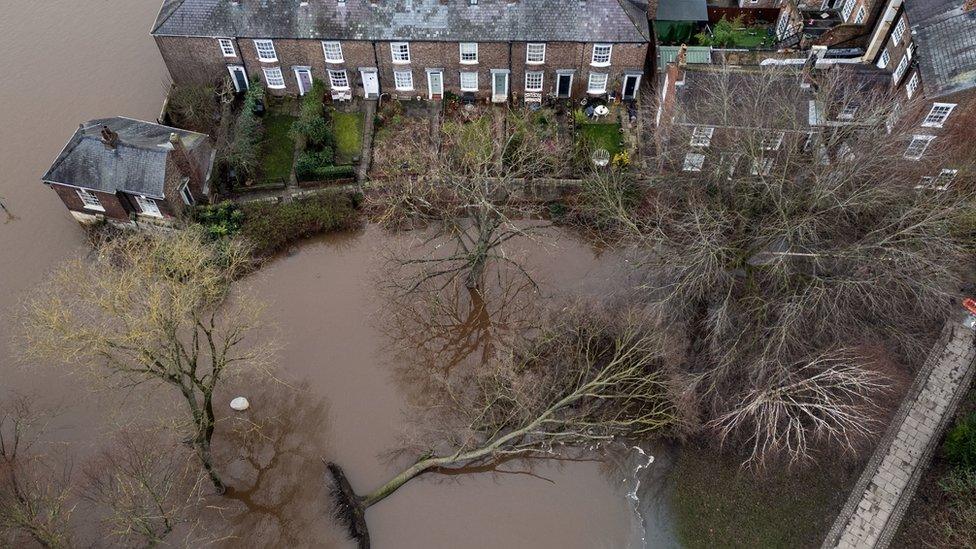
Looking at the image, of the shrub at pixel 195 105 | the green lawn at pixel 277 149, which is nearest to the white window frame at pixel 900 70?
the green lawn at pixel 277 149

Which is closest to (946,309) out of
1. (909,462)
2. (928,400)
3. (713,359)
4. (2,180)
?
(928,400)

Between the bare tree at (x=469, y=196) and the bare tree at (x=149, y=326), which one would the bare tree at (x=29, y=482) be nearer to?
the bare tree at (x=149, y=326)

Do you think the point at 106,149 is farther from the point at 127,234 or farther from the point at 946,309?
the point at 946,309

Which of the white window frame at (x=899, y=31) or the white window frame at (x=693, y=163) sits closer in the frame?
the white window frame at (x=693, y=163)

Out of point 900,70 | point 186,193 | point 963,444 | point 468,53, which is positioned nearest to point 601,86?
point 468,53

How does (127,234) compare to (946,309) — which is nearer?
(946,309)

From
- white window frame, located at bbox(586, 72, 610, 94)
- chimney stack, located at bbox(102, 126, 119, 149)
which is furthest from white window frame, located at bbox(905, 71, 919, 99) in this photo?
chimney stack, located at bbox(102, 126, 119, 149)
